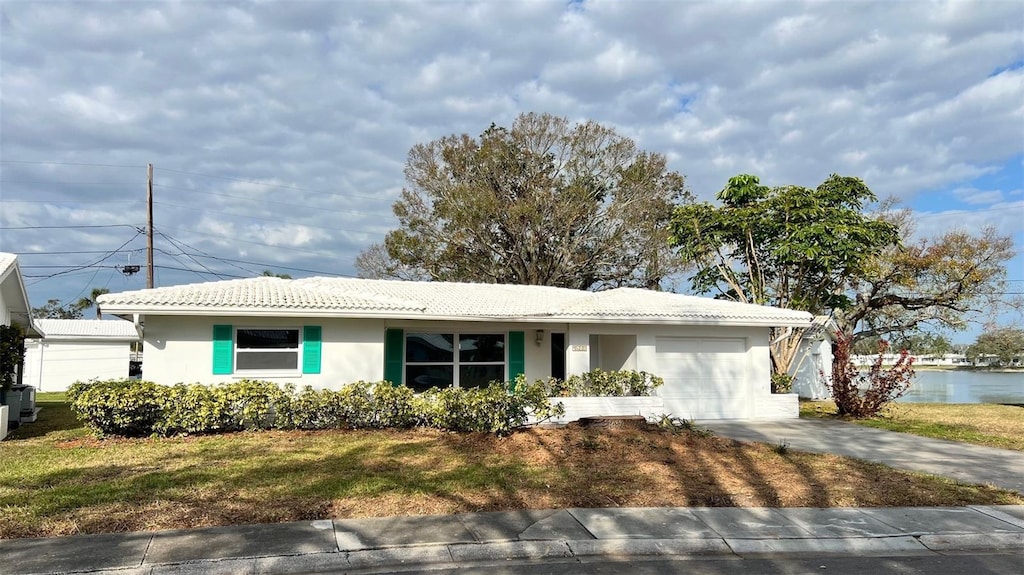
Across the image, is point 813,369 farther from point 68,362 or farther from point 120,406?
point 68,362

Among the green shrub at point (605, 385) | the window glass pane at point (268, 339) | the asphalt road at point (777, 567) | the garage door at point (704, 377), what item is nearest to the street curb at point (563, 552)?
the asphalt road at point (777, 567)

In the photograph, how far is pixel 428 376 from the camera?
621 inches

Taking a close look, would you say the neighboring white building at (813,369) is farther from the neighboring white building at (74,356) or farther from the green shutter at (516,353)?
the neighboring white building at (74,356)

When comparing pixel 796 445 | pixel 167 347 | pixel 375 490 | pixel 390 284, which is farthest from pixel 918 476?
pixel 390 284

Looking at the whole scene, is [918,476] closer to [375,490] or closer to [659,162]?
[375,490]

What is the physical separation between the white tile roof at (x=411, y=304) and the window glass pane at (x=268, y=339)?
666 mm

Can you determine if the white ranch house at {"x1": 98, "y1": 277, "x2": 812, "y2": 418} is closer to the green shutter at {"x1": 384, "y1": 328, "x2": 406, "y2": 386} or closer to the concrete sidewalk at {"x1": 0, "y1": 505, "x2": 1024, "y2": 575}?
the green shutter at {"x1": 384, "y1": 328, "x2": 406, "y2": 386}

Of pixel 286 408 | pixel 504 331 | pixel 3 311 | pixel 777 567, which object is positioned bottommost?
pixel 777 567

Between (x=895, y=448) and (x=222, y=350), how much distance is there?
12262 millimetres

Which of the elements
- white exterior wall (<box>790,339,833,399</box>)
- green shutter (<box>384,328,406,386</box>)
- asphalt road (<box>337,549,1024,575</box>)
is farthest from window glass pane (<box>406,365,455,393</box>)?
white exterior wall (<box>790,339,833,399</box>)

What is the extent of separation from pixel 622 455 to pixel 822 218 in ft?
50.5

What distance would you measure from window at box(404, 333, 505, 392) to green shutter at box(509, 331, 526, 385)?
8.6 inches

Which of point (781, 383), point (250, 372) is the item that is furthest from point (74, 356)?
point (781, 383)

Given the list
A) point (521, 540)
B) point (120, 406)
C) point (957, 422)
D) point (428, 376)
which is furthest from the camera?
point (428, 376)
